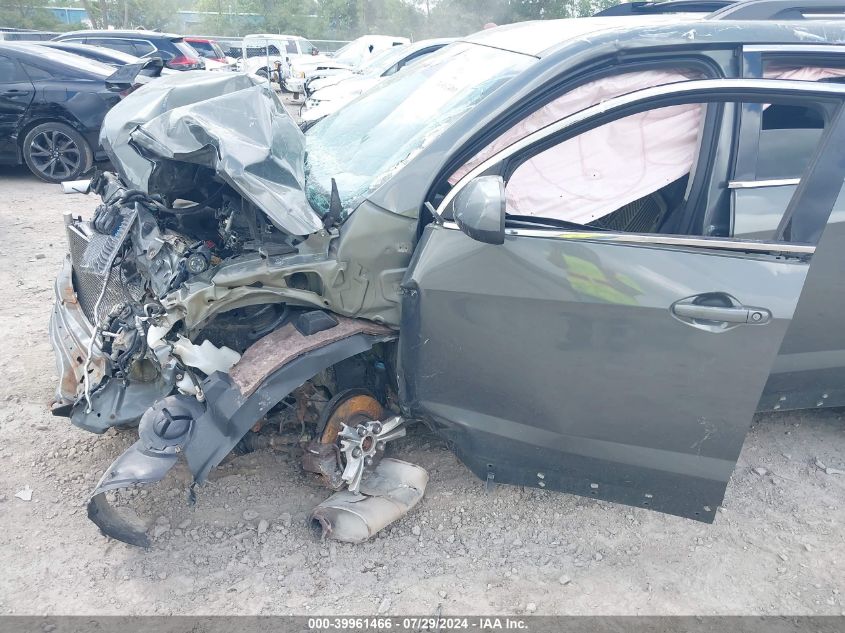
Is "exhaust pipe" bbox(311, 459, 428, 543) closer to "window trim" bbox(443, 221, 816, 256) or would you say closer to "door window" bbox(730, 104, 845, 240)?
"window trim" bbox(443, 221, 816, 256)

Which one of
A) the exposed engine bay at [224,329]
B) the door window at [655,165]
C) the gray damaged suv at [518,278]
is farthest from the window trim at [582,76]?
the exposed engine bay at [224,329]

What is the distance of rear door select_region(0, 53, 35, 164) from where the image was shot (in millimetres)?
7609

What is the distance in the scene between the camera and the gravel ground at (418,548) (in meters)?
2.37

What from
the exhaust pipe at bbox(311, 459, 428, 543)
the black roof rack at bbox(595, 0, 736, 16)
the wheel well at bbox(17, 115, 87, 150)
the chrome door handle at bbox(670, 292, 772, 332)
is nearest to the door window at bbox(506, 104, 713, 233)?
the chrome door handle at bbox(670, 292, 772, 332)

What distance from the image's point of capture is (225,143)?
8.07 ft

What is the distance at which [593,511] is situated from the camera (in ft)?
9.34

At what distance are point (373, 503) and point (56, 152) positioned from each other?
750 centimetres

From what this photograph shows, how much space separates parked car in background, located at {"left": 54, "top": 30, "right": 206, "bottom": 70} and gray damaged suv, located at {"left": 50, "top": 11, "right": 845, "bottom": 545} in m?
14.2

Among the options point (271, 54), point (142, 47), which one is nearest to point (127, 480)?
point (142, 47)

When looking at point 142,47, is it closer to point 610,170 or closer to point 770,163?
point 610,170

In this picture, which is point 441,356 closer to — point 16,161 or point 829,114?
point 829,114

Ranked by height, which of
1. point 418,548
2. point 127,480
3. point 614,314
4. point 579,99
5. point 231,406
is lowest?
point 418,548

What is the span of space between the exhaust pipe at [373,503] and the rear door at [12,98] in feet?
24.2

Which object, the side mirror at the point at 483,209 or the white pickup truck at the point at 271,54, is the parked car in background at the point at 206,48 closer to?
the white pickup truck at the point at 271,54
